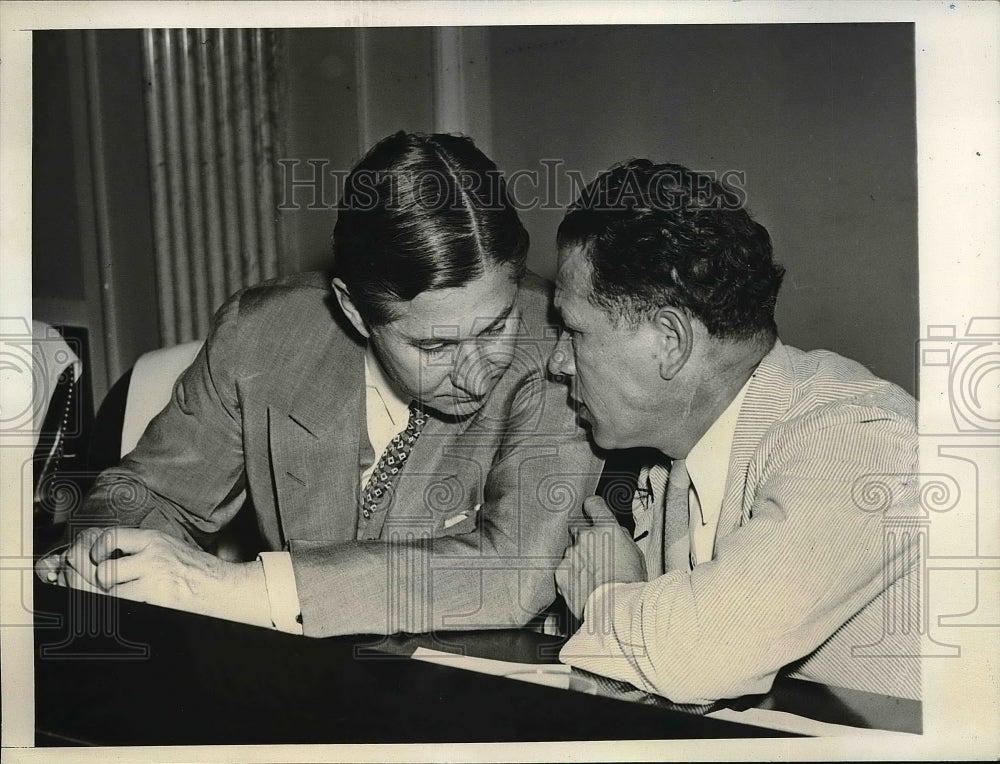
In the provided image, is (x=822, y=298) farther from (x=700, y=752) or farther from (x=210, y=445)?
(x=210, y=445)

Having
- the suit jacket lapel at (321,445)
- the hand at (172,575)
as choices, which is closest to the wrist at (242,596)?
the hand at (172,575)

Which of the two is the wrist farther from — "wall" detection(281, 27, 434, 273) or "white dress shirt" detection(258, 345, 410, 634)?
"wall" detection(281, 27, 434, 273)

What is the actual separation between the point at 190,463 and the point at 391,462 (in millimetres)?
419

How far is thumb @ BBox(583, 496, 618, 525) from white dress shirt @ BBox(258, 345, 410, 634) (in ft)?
1.27

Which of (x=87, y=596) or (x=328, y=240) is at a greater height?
(x=328, y=240)

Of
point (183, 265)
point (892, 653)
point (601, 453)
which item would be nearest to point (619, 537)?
point (601, 453)

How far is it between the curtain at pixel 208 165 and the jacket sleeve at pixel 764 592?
0.98m

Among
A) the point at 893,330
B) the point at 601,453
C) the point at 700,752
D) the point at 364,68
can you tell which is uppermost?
the point at 364,68

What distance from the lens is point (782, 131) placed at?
163 centimetres

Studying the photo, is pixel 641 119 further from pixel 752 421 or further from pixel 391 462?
pixel 391 462

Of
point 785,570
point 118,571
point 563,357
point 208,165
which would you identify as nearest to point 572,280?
point 563,357

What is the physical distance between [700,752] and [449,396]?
84cm

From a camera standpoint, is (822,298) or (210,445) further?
(210,445)

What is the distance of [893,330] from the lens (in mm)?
1642
